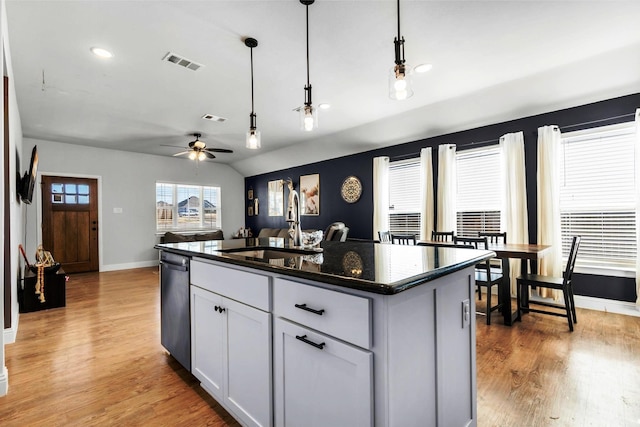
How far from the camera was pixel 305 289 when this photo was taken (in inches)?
48.4

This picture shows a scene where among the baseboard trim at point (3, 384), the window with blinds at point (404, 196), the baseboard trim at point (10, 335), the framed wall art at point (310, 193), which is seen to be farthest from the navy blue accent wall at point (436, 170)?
the baseboard trim at point (3, 384)

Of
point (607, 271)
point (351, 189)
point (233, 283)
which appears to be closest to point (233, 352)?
point (233, 283)

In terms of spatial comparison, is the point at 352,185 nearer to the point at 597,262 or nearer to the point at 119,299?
the point at 597,262

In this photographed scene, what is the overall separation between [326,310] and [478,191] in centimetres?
430

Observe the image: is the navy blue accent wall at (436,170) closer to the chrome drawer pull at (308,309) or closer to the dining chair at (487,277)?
the dining chair at (487,277)

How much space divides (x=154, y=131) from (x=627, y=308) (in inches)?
285

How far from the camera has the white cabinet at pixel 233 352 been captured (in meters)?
1.43

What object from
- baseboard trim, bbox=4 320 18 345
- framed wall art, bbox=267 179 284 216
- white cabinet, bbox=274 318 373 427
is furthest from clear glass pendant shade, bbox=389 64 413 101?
framed wall art, bbox=267 179 284 216

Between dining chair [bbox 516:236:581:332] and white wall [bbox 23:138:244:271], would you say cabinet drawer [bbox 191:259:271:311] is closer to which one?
dining chair [bbox 516:236:581:332]

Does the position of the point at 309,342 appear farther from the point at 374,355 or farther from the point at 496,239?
the point at 496,239

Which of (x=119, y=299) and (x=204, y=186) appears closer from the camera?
(x=119, y=299)

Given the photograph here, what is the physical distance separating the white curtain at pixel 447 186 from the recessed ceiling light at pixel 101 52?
439 centimetres

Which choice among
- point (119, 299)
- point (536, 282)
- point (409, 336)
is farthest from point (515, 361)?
point (119, 299)

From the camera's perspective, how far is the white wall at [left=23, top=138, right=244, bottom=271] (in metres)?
6.20
